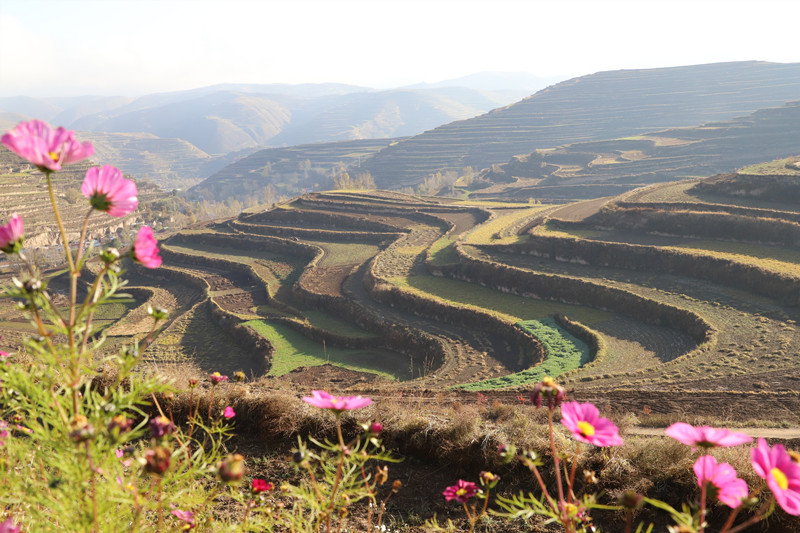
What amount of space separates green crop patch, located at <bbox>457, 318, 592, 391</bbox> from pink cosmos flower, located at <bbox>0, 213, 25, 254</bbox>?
62.2 feet

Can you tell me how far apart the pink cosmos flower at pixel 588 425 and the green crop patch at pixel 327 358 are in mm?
25452

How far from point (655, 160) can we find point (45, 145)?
10732cm

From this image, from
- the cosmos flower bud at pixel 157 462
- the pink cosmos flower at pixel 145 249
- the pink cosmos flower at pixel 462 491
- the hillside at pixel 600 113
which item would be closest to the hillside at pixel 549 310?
the pink cosmos flower at pixel 462 491

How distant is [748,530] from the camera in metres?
4.89

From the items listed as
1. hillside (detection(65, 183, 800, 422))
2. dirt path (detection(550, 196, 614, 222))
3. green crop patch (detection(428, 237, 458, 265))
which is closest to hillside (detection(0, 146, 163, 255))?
Result: hillside (detection(65, 183, 800, 422))

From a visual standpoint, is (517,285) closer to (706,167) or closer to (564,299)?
(564,299)

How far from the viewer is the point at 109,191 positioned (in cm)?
217

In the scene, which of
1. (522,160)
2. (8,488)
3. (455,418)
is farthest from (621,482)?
(522,160)

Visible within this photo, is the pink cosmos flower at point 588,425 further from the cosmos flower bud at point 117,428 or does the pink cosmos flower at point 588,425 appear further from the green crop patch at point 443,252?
the green crop patch at point 443,252

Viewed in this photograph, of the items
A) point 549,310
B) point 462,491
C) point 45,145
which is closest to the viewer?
point 45,145

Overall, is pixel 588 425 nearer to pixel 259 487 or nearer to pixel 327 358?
pixel 259 487

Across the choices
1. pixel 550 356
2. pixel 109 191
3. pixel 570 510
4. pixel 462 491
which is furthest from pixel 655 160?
pixel 109 191

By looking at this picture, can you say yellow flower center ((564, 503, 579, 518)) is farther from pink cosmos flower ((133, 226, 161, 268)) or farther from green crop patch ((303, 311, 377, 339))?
green crop patch ((303, 311, 377, 339))

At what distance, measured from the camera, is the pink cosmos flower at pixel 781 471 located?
5.42ft
